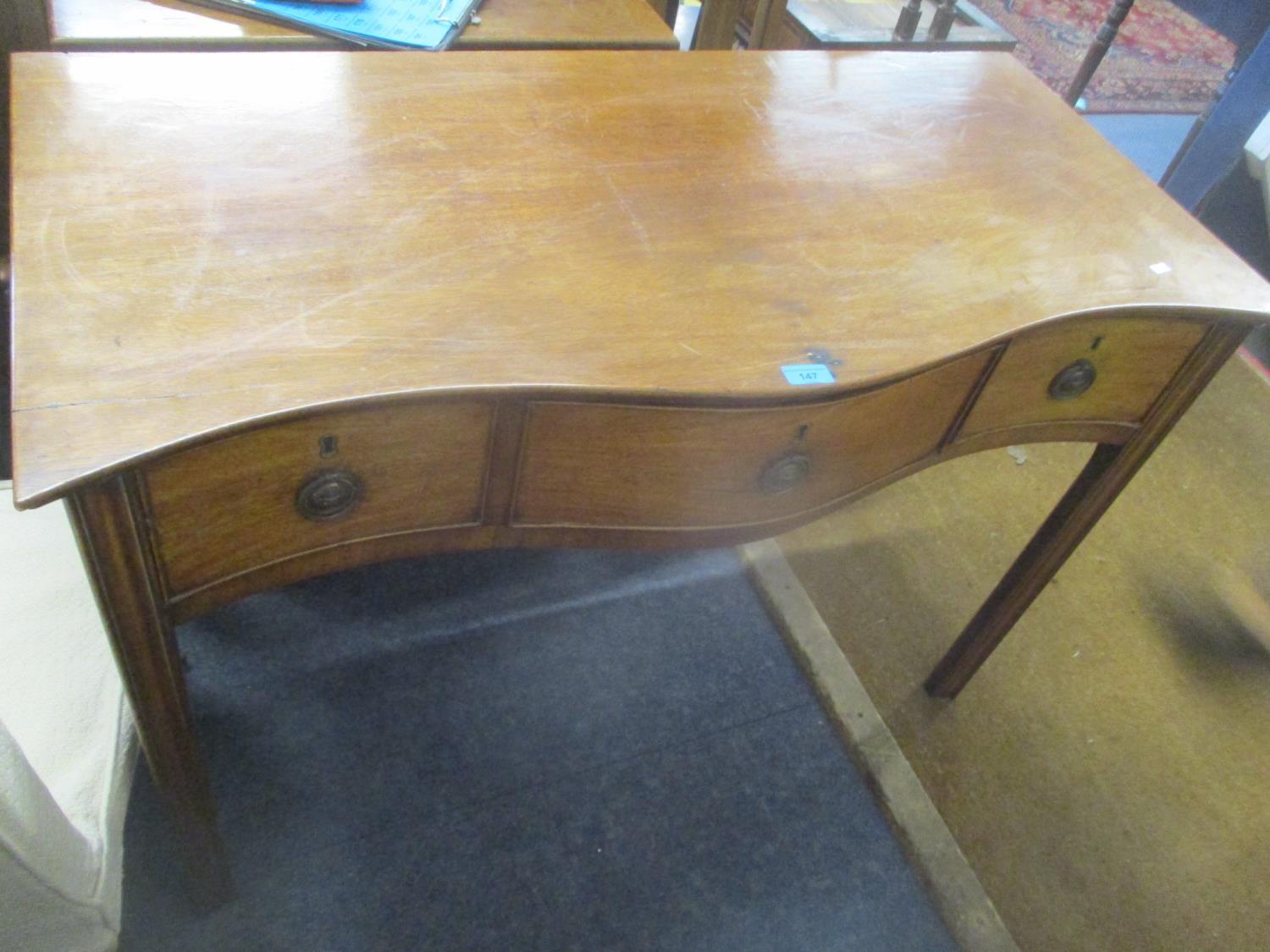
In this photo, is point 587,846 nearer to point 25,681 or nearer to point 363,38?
point 25,681

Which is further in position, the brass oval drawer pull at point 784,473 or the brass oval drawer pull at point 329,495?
the brass oval drawer pull at point 784,473

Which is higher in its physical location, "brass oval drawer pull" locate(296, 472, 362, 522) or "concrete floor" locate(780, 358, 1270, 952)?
"brass oval drawer pull" locate(296, 472, 362, 522)

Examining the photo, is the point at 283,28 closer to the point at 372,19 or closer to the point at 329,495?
the point at 372,19

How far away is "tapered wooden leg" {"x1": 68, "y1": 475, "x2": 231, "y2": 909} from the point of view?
0.62m

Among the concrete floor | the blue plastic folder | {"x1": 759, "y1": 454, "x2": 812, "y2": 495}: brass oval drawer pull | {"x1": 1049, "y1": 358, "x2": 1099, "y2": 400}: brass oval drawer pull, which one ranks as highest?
the blue plastic folder

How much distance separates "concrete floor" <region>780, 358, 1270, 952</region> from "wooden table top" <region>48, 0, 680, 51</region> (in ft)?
2.71

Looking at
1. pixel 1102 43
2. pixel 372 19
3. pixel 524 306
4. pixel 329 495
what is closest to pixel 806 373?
pixel 524 306

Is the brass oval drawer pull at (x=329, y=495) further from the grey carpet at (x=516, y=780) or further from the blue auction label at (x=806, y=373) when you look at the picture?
the grey carpet at (x=516, y=780)

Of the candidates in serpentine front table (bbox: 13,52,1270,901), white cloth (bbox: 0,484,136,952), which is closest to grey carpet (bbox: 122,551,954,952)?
serpentine front table (bbox: 13,52,1270,901)

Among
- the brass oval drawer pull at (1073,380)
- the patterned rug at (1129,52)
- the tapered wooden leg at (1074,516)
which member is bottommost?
the patterned rug at (1129,52)

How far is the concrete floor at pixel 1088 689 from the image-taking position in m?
1.33

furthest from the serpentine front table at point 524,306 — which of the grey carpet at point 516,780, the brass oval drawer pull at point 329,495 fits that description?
the grey carpet at point 516,780

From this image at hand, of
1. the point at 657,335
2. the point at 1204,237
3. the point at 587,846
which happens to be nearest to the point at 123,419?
the point at 657,335

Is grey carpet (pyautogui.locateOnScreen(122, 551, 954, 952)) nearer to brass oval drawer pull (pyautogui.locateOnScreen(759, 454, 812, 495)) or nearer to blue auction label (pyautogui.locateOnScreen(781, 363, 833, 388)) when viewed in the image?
brass oval drawer pull (pyautogui.locateOnScreen(759, 454, 812, 495))
